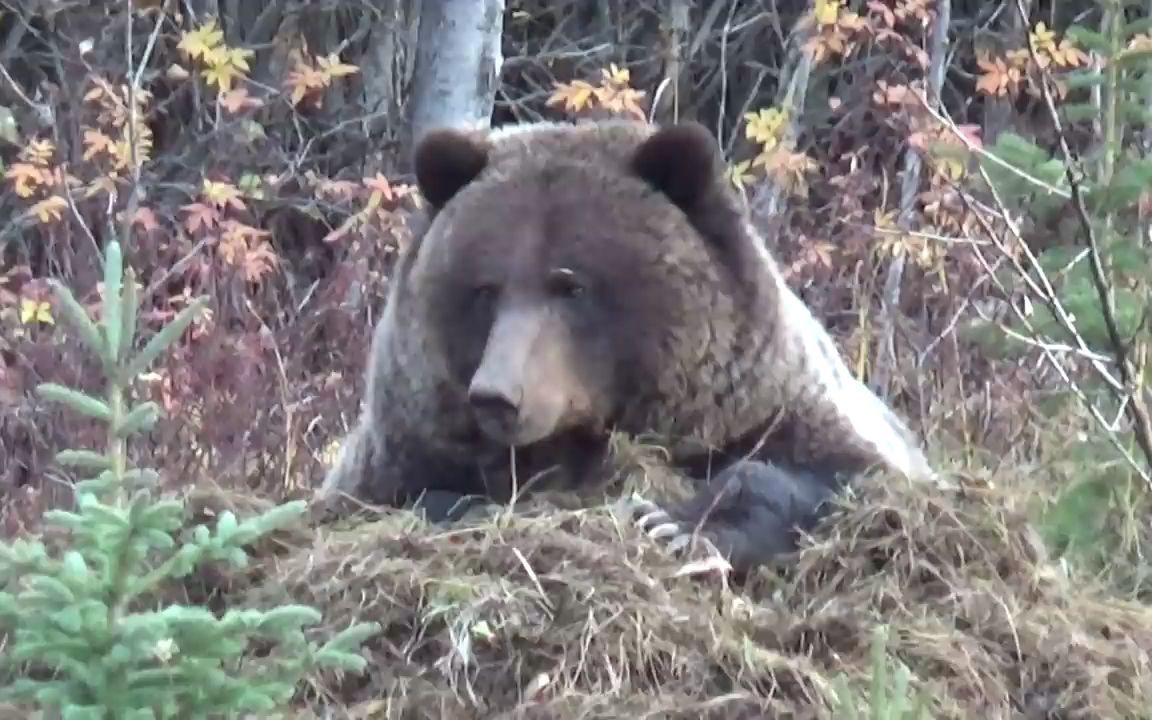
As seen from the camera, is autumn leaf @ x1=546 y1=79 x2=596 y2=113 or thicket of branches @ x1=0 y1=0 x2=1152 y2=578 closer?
thicket of branches @ x1=0 y1=0 x2=1152 y2=578

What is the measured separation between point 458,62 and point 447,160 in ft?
9.66

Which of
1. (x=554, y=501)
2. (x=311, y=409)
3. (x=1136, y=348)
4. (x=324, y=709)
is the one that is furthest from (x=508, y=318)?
(x=311, y=409)

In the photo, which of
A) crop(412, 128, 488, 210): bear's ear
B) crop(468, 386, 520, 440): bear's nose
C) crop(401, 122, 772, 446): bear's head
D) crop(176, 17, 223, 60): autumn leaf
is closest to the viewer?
crop(468, 386, 520, 440): bear's nose

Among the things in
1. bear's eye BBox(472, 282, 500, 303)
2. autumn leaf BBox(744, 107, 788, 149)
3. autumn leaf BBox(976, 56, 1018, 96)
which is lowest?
autumn leaf BBox(744, 107, 788, 149)

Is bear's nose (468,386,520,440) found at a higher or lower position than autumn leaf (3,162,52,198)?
higher

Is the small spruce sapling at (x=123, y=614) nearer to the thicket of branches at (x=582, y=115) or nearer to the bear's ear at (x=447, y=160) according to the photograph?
the bear's ear at (x=447, y=160)

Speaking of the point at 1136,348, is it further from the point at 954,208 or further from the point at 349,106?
the point at 349,106

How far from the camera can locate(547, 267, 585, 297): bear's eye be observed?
4496 mm

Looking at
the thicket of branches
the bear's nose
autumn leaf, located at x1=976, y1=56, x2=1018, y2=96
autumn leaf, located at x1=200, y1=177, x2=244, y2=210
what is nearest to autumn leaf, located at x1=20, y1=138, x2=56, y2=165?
the thicket of branches

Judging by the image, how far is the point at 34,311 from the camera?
7.57 m

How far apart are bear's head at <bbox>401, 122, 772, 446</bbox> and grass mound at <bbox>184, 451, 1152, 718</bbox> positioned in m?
0.47

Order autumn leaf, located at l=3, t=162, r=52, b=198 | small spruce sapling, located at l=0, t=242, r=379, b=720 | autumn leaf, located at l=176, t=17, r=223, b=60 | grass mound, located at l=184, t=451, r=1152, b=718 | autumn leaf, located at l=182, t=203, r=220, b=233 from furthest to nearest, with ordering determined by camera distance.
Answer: autumn leaf, located at l=176, t=17, r=223, b=60
autumn leaf, located at l=3, t=162, r=52, b=198
autumn leaf, located at l=182, t=203, r=220, b=233
grass mound, located at l=184, t=451, r=1152, b=718
small spruce sapling, located at l=0, t=242, r=379, b=720

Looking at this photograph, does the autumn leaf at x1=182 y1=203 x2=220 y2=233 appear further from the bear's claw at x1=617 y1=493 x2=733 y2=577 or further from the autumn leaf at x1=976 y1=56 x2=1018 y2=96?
the bear's claw at x1=617 y1=493 x2=733 y2=577

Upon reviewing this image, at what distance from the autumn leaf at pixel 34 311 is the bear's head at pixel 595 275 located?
322 cm
